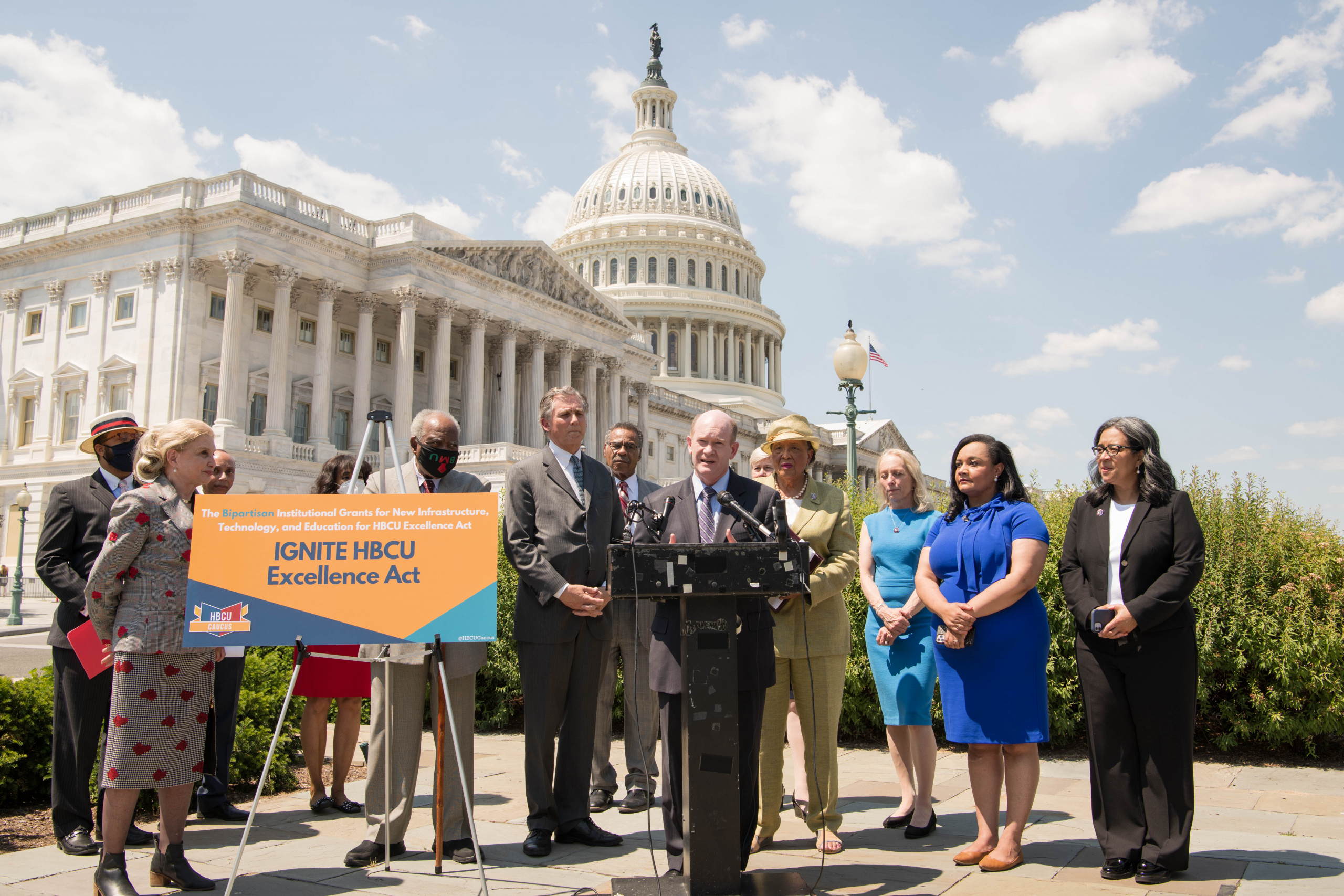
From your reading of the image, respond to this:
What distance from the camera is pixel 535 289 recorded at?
2077 inches

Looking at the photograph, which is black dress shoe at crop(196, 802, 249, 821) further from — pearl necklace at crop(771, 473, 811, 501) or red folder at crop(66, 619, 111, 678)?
pearl necklace at crop(771, 473, 811, 501)

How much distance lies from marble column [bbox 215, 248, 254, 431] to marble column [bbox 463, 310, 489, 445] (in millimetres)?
11847

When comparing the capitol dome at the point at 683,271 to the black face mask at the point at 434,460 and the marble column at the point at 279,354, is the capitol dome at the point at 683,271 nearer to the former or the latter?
the marble column at the point at 279,354

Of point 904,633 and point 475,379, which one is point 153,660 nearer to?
point 904,633

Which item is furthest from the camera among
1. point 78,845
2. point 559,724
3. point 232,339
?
point 232,339

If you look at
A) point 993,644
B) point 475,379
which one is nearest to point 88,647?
point 993,644

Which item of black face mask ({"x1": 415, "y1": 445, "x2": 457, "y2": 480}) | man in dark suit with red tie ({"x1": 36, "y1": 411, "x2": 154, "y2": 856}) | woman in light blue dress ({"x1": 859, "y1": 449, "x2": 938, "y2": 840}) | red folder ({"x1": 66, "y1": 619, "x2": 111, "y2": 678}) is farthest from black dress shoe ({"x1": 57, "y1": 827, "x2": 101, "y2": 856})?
woman in light blue dress ({"x1": 859, "y1": 449, "x2": 938, "y2": 840})

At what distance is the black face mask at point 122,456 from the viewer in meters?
6.39

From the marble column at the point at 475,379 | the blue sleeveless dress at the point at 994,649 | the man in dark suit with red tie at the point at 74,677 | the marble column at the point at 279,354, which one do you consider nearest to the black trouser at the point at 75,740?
the man in dark suit with red tie at the point at 74,677

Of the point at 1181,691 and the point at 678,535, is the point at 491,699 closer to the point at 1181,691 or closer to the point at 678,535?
the point at 678,535

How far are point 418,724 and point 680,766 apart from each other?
5.53 ft

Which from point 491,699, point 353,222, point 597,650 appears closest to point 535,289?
point 353,222

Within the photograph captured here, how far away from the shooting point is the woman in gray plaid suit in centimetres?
500

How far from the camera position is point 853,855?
18.7ft
